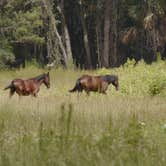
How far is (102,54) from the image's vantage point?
149ft

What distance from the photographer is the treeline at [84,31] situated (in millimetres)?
39781

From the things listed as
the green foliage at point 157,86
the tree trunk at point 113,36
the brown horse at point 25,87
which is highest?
the green foliage at point 157,86

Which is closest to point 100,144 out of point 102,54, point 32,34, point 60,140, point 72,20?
point 60,140

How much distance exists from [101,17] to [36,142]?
4003 cm

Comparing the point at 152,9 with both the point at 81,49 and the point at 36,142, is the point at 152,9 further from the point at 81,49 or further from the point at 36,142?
the point at 36,142

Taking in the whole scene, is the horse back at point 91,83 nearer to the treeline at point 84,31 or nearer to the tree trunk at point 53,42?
the treeline at point 84,31

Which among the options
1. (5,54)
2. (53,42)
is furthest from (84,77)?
(53,42)

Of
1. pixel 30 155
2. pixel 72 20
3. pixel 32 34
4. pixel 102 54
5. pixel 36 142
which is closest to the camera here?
pixel 30 155

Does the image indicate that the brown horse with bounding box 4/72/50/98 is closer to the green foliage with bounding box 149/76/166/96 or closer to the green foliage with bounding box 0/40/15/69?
the green foliage with bounding box 149/76/166/96

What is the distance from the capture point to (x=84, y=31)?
150ft

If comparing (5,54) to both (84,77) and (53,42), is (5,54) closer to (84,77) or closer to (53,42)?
(53,42)

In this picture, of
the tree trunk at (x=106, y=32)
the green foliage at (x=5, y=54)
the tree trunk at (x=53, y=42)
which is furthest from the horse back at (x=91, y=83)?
the tree trunk at (x=106, y=32)

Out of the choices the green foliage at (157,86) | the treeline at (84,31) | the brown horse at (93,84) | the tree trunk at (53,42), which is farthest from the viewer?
the tree trunk at (53,42)

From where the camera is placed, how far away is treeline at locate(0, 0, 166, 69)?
1566 inches
